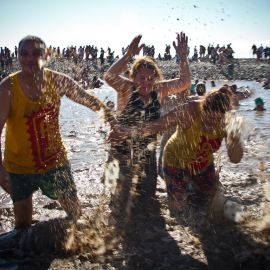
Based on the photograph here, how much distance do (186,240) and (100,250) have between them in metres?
1.01

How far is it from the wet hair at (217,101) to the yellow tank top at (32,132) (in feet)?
5.33

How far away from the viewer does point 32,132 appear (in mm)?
3666

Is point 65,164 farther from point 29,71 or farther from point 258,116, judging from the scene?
point 258,116

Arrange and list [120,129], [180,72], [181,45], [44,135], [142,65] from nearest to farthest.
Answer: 1. [44,135]
2. [120,129]
3. [142,65]
4. [181,45]
5. [180,72]

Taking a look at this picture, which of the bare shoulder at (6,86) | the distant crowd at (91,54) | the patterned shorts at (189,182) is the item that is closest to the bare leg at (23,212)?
the bare shoulder at (6,86)

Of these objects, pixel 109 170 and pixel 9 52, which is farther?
pixel 9 52

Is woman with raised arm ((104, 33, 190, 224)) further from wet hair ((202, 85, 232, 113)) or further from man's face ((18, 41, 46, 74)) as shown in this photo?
man's face ((18, 41, 46, 74))

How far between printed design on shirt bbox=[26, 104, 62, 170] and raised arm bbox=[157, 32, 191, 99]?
1835 mm

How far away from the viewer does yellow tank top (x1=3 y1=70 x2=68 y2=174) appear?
354cm

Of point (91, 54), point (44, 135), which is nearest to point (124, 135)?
point (44, 135)

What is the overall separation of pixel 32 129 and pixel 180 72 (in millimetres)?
2391

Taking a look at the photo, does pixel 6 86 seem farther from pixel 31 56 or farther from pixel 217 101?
pixel 217 101

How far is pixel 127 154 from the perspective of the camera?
16.1 feet

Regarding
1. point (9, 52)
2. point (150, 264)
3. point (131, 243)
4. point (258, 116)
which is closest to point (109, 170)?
point (131, 243)
